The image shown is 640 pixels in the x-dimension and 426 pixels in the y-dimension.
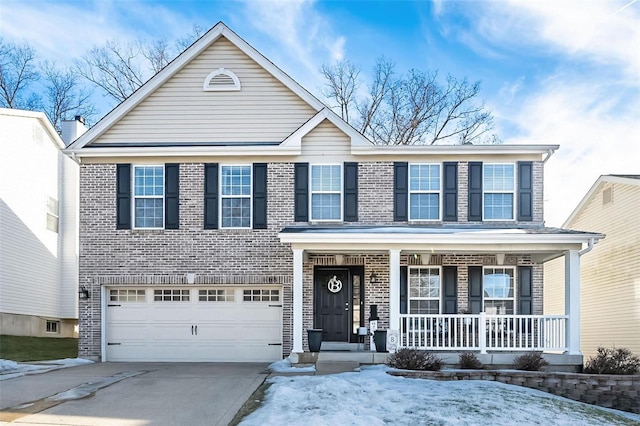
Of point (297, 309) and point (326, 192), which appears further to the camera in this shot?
point (326, 192)

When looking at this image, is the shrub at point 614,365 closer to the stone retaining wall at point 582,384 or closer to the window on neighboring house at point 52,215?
the stone retaining wall at point 582,384

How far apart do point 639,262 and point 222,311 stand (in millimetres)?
11656

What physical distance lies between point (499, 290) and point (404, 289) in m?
2.34

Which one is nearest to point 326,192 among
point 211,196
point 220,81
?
point 211,196

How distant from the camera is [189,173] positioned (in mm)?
15234

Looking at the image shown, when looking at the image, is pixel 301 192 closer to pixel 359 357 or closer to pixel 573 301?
pixel 359 357

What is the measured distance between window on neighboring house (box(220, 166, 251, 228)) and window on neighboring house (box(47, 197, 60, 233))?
928 centimetres

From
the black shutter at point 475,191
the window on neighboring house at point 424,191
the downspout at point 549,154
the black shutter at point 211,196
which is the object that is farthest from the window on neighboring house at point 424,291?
the black shutter at point 211,196

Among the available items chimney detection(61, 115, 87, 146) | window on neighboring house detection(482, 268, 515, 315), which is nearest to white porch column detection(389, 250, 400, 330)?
window on neighboring house detection(482, 268, 515, 315)

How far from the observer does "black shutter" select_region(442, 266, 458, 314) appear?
586 inches

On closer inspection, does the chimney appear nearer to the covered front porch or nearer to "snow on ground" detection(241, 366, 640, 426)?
the covered front porch

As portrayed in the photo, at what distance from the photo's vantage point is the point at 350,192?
15.1 m

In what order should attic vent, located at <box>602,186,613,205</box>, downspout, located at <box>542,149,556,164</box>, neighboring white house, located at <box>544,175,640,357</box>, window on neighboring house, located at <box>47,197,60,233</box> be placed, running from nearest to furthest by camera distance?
downspout, located at <box>542,149,556,164</box>, neighboring white house, located at <box>544,175,640,357</box>, attic vent, located at <box>602,186,613,205</box>, window on neighboring house, located at <box>47,197,60,233</box>

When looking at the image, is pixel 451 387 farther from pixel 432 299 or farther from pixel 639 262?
pixel 639 262
